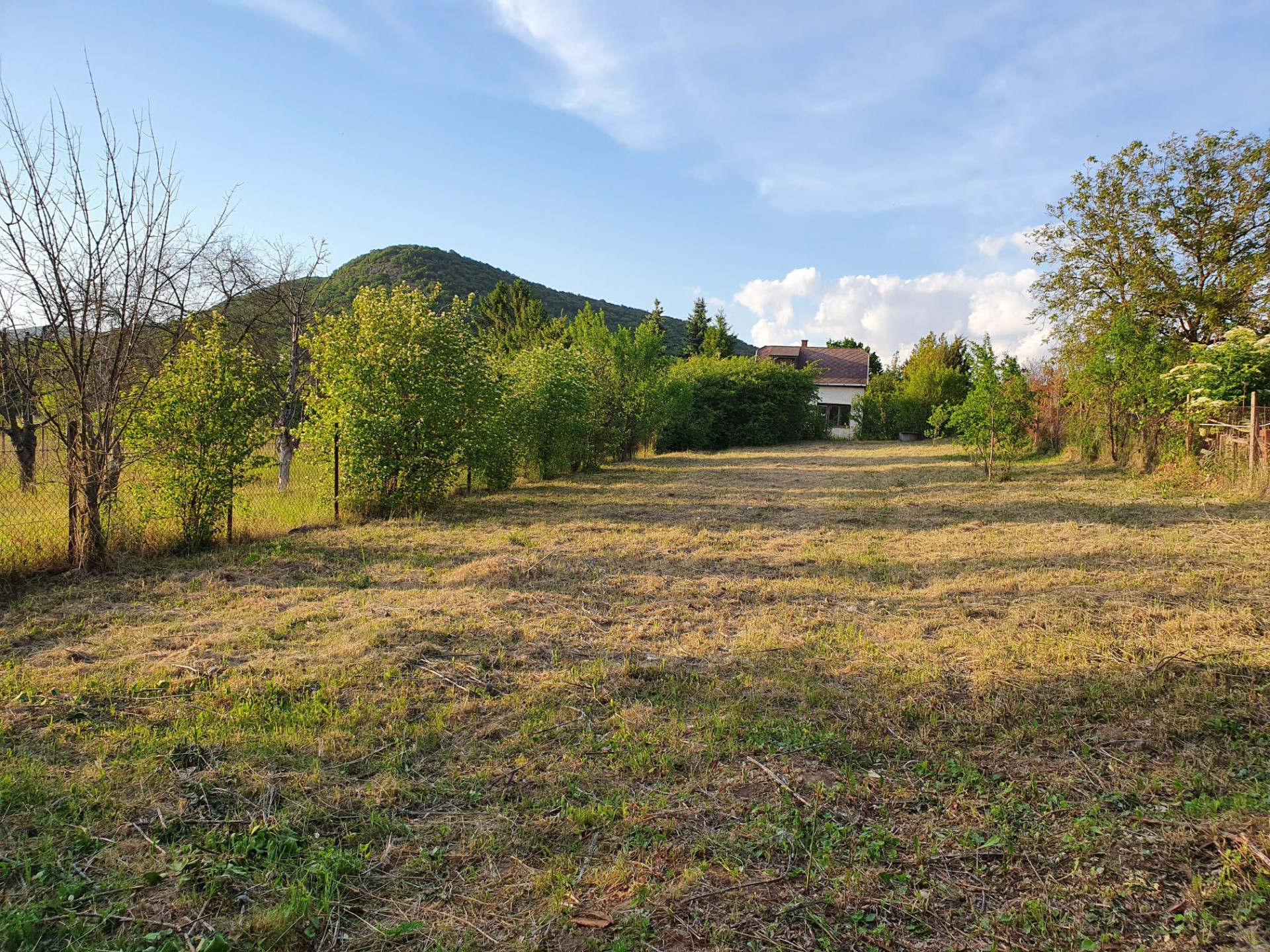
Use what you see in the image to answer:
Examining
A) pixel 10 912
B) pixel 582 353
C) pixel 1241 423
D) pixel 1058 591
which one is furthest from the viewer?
pixel 582 353

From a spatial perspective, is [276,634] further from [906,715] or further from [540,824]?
[906,715]

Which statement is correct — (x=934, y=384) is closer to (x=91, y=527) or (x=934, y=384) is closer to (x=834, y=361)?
(x=834, y=361)

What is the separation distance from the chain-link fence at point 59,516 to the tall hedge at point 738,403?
18416mm

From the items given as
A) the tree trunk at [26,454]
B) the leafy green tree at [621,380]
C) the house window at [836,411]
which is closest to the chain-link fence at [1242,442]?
the leafy green tree at [621,380]

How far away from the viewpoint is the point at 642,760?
3.08 m

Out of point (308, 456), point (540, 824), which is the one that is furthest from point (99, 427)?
point (540, 824)

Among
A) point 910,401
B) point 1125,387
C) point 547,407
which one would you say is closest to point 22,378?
point 547,407

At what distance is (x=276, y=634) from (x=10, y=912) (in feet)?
8.69

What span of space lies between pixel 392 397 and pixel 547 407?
4639 millimetres

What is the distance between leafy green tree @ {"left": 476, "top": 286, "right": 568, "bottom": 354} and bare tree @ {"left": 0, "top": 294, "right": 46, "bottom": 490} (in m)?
21.6

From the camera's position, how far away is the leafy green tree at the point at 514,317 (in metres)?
31.1

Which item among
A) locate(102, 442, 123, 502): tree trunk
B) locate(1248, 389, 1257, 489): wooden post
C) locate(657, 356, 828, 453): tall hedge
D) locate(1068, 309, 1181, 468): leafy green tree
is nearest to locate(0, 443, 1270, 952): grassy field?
locate(102, 442, 123, 502): tree trunk

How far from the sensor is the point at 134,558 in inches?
262

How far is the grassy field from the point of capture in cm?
215
